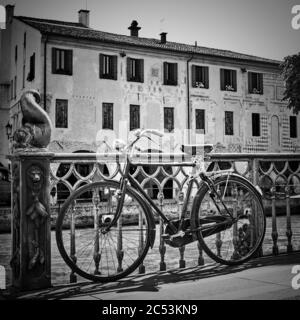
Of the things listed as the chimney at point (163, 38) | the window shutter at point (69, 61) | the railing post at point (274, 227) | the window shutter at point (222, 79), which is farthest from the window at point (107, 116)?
the railing post at point (274, 227)

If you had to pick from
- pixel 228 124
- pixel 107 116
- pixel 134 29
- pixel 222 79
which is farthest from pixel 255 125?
pixel 107 116

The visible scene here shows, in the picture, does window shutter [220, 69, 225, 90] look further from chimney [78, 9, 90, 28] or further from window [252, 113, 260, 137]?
chimney [78, 9, 90, 28]

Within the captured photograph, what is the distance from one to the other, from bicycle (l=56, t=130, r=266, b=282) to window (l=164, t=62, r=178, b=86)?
78.6 ft

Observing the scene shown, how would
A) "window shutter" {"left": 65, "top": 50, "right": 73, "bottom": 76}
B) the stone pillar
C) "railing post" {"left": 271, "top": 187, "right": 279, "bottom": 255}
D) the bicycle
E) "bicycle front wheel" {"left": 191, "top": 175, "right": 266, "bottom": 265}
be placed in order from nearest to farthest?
1. the stone pillar
2. the bicycle
3. "bicycle front wheel" {"left": 191, "top": 175, "right": 266, "bottom": 265}
4. "railing post" {"left": 271, "top": 187, "right": 279, "bottom": 255}
5. "window shutter" {"left": 65, "top": 50, "right": 73, "bottom": 76}

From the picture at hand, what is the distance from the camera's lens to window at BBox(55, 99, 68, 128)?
2489cm

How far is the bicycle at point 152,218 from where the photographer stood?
4062mm

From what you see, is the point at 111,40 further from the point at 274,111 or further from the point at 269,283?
the point at 269,283

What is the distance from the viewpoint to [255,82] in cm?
3141

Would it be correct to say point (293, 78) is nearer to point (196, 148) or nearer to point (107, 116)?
point (107, 116)

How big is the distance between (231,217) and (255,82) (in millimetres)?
28127

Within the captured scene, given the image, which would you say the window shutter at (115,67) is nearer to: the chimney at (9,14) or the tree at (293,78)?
the chimney at (9,14)

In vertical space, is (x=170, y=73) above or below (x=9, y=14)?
below

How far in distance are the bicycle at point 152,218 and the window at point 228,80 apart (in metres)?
26.0

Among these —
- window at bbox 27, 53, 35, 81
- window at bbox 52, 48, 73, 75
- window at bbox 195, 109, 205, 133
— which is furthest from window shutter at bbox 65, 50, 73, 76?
window at bbox 195, 109, 205, 133
